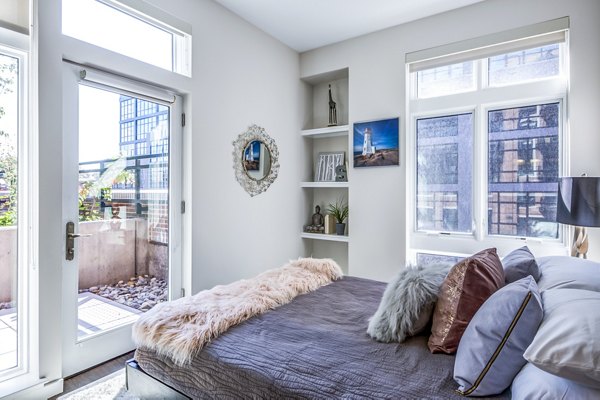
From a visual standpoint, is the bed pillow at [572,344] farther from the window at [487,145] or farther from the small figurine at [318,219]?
the small figurine at [318,219]

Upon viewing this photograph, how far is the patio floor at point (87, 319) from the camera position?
6.40ft

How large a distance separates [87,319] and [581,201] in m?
3.32

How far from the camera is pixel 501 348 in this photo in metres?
1.06

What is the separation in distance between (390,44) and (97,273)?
3.36 metres

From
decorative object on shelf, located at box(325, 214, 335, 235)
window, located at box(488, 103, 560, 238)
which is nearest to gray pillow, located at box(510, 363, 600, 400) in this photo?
window, located at box(488, 103, 560, 238)

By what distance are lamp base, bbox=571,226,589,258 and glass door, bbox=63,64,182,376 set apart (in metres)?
3.05

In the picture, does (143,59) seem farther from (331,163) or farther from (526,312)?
(526,312)

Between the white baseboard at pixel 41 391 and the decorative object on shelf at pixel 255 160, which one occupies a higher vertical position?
the decorative object on shelf at pixel 255 160

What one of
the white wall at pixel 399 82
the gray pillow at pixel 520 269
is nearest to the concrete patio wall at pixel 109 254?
the white wall at pixel 399 82

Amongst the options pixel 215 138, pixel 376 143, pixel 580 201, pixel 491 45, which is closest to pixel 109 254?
pixel 215 138

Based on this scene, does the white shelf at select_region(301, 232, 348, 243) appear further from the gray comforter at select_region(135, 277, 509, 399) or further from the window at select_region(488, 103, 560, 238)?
the gray comforter at select_region(135, 277, 509, 399)

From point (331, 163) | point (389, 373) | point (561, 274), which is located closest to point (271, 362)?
point (389, 373)

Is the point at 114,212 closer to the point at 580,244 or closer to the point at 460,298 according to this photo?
the point at 460,298

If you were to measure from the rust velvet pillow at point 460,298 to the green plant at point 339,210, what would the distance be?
262 cm
